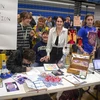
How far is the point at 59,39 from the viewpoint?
8.02 feet

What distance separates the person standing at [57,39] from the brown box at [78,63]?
45 centimetres

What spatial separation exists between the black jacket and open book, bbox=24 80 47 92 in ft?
1.10

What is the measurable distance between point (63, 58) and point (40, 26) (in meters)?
0.98

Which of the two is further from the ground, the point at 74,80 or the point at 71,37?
the point at 71,37

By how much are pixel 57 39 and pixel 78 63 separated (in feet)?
1.93

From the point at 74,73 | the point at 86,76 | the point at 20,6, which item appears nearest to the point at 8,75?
the point at 74,73

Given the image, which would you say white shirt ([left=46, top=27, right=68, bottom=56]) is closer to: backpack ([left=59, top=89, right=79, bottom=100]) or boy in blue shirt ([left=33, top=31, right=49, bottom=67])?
boy in blue shirt ([left=33, top=31, right=49, bottom=67])

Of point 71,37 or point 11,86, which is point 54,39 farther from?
point 11,86

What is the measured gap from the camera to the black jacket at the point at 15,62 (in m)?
1.94

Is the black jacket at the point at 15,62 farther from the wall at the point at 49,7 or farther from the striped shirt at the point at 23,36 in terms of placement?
the wall at the point at 49,7

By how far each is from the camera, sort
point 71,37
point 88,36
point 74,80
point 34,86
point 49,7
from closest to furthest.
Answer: point 34,86
point 74,80
point 71,37
point 88,36
point 49,7

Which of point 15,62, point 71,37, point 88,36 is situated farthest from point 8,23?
point 88,36

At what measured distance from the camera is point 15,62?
2.02 m

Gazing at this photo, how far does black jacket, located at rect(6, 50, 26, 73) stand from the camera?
1.94 meters
